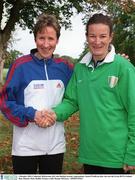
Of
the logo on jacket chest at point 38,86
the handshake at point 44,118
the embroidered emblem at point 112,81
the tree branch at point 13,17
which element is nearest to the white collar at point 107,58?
the embroidered emblem at point 112,81

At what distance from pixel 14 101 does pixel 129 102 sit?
1.12m

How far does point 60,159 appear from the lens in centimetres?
476

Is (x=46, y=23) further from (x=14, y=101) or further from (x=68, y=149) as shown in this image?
(x=68, y=149)

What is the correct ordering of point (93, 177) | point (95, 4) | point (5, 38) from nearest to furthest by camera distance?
point (93, 177) < point (95, 4) < point (5, 38)

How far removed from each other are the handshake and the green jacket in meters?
0.30

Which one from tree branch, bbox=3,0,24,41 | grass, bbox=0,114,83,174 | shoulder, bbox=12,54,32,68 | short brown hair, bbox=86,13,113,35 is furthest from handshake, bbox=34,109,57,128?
tree branch, bbox=3,0,24,41

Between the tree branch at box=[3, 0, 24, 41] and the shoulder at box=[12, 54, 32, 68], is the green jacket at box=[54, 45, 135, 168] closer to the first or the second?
the shoulder at box=[12, 54, 32, 68]

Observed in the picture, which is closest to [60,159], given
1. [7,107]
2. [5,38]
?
[7,107]

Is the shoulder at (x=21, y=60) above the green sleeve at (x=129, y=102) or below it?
above

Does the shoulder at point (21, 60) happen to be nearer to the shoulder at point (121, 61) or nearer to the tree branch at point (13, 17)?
the shoulder at point (121, 61)

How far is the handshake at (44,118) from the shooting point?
4.37m

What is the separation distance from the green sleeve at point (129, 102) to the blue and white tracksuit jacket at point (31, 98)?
724mm

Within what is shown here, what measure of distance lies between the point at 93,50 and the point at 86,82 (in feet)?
1.00

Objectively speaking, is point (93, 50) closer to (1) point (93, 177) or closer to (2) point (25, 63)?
(2) point (25, 63)
